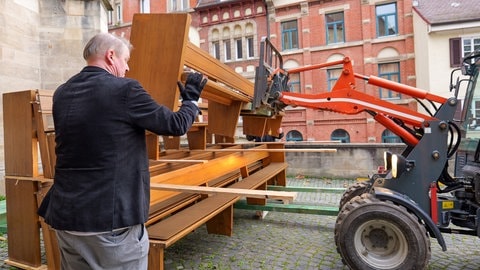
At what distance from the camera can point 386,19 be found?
19000 millimetres

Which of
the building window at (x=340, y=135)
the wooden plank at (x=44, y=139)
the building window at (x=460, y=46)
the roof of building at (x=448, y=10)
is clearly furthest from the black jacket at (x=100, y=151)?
the building window at (x=340, y=135)

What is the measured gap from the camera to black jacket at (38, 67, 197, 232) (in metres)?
1.68

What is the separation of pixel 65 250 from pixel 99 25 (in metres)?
5.95

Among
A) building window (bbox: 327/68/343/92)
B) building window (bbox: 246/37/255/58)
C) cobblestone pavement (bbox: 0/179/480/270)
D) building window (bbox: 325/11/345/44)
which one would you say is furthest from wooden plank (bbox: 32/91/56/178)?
building window (bbox: 246/37/255/58)

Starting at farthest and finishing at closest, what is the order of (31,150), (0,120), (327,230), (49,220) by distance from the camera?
(0,120) → (327,230) → (31,150) → (49,220)

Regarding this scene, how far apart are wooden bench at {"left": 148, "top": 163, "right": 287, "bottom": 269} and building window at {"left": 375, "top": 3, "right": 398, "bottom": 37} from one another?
16.6 m

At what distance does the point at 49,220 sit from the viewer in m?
1.81

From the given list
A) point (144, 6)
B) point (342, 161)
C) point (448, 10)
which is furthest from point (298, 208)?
point (144, 6)

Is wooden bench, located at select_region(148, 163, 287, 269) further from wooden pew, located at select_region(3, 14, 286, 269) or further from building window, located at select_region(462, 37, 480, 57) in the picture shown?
building window, located at select_region(462, 37, 480, 57)

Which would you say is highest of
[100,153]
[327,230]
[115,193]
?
[100,153]

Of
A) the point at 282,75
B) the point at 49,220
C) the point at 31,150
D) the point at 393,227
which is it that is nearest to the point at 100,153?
the point at 49,220

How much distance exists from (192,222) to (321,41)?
733 inches

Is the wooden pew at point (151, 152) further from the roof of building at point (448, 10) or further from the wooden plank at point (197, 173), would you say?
the roof of building at point (448, 10)

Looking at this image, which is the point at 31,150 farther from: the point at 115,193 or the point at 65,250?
the point at 115,193
